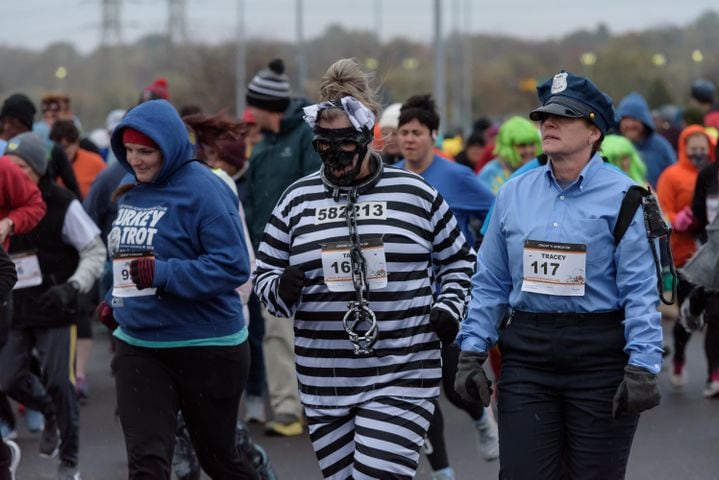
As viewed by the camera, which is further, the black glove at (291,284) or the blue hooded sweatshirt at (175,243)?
the blue hooded sweatshirt at (175,243)

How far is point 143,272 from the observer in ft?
18.1

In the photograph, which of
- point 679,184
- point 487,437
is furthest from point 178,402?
point 679,184

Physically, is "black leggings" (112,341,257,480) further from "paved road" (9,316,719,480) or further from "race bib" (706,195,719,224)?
"race bib" (706,195,719,224)

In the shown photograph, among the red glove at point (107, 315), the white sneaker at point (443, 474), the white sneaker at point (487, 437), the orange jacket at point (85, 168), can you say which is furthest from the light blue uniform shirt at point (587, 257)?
the orange jacket at point (85, 168)

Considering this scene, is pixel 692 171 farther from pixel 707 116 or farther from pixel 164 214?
pixel 164 214

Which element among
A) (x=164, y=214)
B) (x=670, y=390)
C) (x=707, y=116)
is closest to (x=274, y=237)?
(x=164, y=214)

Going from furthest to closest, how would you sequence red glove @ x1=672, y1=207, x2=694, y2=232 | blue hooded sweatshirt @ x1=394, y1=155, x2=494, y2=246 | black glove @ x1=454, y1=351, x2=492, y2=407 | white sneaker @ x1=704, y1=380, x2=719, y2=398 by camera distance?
red glove @ x1=672, y1=207, x2=694, y2=232 → white sneaker @ x1=704, y1=380, x2=719, y2=398 → blue hooded sweatshirt @ x1=394, y1=155, x2=494, y2=246 → black glove @ x1=454, y1=351, x2=492, y2=407

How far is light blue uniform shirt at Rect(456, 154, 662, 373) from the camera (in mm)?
4656

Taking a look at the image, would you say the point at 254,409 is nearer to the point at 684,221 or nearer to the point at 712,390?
the point at 712,390

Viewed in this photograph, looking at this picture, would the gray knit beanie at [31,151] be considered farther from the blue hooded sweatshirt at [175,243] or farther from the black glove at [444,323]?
the black glove at [444,323]

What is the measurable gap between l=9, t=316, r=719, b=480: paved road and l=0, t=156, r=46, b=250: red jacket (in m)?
1.65

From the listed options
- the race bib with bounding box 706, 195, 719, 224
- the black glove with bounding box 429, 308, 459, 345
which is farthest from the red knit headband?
the race bib with bounding box 706, 195, 719, 224

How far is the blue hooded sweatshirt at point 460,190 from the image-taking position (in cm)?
773

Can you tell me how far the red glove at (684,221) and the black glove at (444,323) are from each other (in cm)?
613
